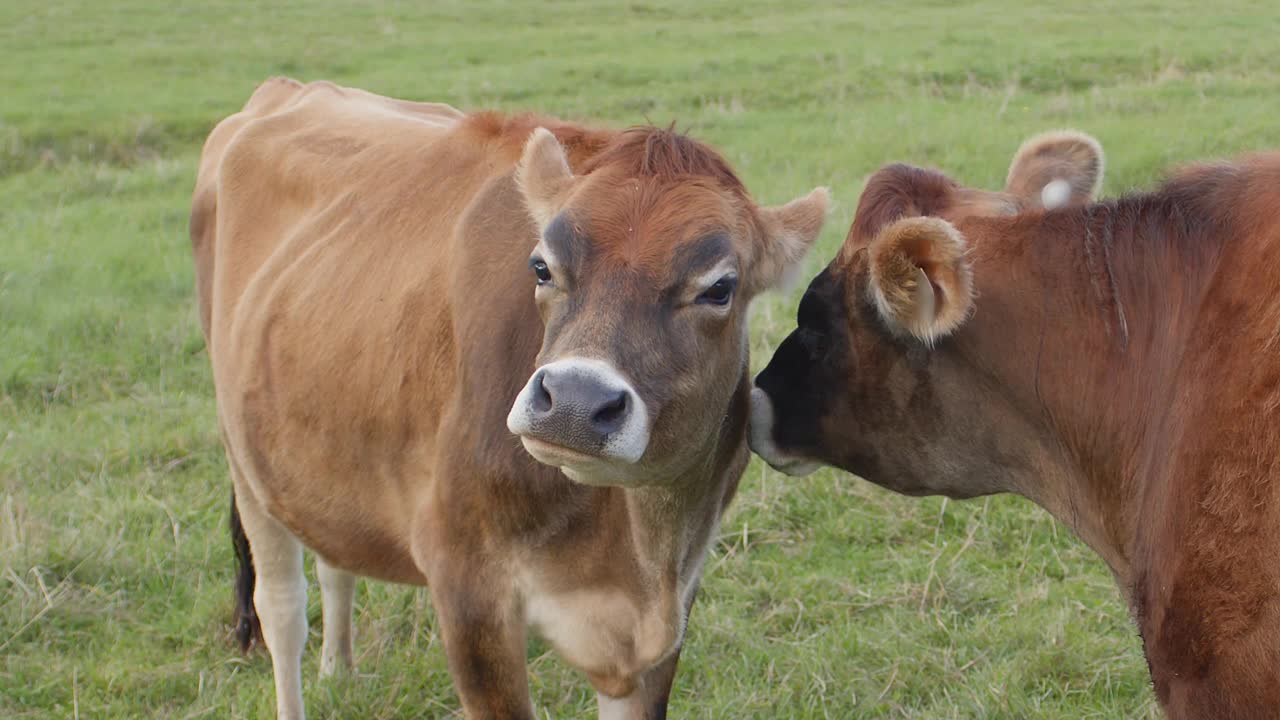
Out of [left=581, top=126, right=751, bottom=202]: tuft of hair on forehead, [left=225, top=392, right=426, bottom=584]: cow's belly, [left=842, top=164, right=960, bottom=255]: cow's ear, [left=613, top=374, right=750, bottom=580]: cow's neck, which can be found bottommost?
[left=225, top=392, right=426, bottom=584]: cow's belly

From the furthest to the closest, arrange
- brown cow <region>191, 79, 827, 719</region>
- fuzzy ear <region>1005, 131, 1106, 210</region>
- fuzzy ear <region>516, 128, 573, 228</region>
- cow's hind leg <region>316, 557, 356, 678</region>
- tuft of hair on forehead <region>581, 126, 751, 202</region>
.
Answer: cow's hind leg <region>316, 557, 356, 678</region>
fuzzy ear <region>1005, 131, 1106, 210</region>
fuzzy ear <region>516, 128, 573, 228</region>
tuft of hair on forehead <region>581, 126, 751, 202</region>
brown cow <region>191, 79, 827, 719</region>

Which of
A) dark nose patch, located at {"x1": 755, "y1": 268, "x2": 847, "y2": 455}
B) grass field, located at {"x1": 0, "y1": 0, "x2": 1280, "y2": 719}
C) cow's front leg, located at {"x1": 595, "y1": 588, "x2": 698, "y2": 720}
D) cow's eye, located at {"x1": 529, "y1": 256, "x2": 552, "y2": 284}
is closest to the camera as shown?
cow's eye, located at {"x1": 529, "y1": 256, "x2": 552, "y2": 284}

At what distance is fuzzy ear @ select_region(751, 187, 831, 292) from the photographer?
3590 mm

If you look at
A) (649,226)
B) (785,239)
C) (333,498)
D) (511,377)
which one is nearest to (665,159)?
(649,226)

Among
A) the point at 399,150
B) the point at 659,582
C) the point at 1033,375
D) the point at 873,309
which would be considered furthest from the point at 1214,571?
the point at 399,150

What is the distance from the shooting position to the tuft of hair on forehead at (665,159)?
138 inches

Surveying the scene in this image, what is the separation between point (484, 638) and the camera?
12.1ft

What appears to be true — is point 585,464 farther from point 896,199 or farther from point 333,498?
point 333,498

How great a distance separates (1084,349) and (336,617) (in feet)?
9.83

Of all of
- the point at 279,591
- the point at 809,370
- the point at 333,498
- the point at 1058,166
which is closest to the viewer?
the point at 809,370

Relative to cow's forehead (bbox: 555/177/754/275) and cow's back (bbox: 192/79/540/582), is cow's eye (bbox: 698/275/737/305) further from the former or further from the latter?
cow's back (bbox: 192/79/540/582)

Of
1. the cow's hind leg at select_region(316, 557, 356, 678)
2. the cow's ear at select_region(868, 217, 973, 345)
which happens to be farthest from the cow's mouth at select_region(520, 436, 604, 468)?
the cow's hind leg at select_region(316, 557, 356, 678)

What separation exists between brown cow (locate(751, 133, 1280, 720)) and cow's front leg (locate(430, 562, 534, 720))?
86cm

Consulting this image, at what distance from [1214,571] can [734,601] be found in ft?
8.30
